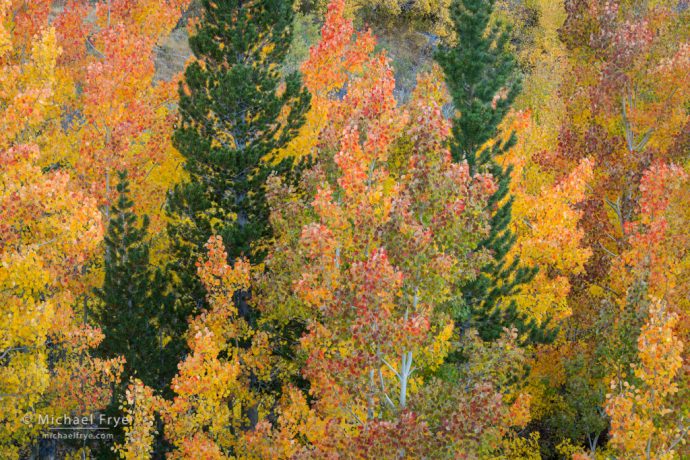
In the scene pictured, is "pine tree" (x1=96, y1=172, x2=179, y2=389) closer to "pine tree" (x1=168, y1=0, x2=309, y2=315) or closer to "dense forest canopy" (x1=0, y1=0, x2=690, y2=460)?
"dense forest canopy" (x1=0, y1=0, x2=690, y2=460)

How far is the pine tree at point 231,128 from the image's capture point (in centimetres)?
2003

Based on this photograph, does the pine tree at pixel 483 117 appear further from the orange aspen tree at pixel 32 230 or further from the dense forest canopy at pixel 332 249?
the orange aspen tree at pixel 32 230

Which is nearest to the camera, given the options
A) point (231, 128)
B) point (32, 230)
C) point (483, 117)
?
point (32, 230)

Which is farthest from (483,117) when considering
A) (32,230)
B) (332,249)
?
(32,230)

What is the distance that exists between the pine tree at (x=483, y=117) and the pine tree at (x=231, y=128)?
485 cm

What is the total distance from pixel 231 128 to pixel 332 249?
7898mm

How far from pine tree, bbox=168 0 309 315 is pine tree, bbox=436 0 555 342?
485cm

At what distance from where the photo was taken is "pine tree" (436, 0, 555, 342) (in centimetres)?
2169

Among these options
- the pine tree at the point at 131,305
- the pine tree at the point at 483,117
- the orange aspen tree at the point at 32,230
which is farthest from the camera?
the pine tree at the point at 483,117

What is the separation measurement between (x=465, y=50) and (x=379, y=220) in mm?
9893

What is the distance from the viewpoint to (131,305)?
1962 cm

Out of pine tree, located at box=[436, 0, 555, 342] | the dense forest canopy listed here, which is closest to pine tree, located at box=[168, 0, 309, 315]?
the dense forest canopy

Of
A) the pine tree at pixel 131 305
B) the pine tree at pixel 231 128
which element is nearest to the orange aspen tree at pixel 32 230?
the pine tree at pixel 131 305

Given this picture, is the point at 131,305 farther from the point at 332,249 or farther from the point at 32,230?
the point at 332,249
